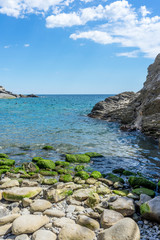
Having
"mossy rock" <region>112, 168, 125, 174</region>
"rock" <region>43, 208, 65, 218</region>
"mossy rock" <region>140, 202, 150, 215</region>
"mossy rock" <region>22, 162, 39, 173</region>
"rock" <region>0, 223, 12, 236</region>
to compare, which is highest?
"mossy rock" <region>140, 202, 150, 215</region>

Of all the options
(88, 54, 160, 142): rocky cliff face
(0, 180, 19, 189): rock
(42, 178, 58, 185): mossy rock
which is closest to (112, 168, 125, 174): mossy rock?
(42, 178, 58, 185): mossy rock

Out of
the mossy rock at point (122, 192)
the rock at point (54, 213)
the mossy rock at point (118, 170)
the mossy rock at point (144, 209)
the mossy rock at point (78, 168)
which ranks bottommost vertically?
the mossy rock at point (78, 168)

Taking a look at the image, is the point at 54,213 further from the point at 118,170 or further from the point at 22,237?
the point at 118,170

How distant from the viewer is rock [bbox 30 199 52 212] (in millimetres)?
6750

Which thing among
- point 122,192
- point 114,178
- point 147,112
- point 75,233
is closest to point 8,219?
point 75,233

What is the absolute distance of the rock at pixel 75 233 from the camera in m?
5.33

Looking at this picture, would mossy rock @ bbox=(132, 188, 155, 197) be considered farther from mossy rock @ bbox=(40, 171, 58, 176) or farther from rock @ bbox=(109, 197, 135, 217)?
mossy rock @ bbox=(40, 171, 58, 176)

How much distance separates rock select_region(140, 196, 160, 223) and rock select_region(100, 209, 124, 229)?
0.80 metres

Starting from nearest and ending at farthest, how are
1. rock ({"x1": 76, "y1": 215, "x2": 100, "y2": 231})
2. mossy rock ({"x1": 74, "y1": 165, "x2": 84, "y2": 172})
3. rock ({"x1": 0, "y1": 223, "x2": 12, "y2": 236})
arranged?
rock ({"x1": 0, "y1": 223, "x2": 12, "y2": 236}), rock ({"x1": 76, "y1": 215, "x2": 100, "y2": 231}), mossy rock ({"x1": 74, "y1": 165, "x2": 84, "y2": 172})

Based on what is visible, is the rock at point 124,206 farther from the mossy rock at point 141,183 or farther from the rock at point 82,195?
the mossy rock at point 141,183

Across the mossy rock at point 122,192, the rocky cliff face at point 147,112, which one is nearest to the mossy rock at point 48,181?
the mossy rock at point 122,192

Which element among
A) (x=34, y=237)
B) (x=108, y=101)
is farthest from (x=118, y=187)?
(x=108, y=101)

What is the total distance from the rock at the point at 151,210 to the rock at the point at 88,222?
1.65 meters

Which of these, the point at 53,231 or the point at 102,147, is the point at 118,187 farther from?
the point at 102,147
